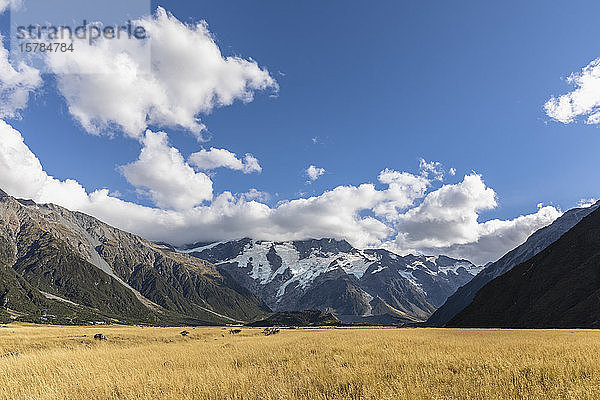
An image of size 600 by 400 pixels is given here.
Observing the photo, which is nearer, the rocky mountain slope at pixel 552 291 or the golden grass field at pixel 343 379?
the golden grass field at pixel 343 379

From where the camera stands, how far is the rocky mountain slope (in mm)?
70931

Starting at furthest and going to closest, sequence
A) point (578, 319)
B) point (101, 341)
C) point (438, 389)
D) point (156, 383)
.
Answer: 1. point (578, 319)
2. point (101, 341)
3. point (156, 383)
4. point (438, 389)

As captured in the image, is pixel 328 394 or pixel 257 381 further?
pixel 257 381

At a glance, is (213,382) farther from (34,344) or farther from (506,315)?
(506,315)

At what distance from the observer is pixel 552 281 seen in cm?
9000

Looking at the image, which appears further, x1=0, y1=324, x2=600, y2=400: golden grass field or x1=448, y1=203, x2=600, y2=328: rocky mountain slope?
x1=448, y1=203, x2=600, y2=328: rocky mountain slope

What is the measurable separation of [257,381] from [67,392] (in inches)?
242

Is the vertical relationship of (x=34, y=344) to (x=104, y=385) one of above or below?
below

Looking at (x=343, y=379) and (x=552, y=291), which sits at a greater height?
(x=343, y=379)

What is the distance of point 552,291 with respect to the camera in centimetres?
8462

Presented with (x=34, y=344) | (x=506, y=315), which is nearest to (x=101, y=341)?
(x=34, y=344)

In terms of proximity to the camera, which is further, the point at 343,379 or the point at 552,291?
the point at 552,291

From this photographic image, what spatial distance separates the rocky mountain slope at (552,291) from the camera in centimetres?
7093

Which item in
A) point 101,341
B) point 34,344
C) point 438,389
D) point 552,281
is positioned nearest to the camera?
point 438,389
